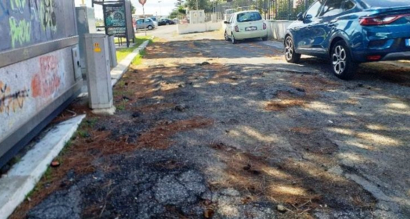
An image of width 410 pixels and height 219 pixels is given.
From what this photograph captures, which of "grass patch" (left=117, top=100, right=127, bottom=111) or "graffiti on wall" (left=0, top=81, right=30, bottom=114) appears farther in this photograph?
"grass patch" (left=117, top=100, right=127, bottom=111)

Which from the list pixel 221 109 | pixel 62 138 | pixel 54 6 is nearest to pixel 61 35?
pixel 54 6

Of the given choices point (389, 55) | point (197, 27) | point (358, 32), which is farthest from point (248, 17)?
point (197, 27)

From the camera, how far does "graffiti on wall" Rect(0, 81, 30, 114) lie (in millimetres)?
3615

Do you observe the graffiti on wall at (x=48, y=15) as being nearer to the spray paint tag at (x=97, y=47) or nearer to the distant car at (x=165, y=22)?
the spray paint tag at (x=97, y=47)

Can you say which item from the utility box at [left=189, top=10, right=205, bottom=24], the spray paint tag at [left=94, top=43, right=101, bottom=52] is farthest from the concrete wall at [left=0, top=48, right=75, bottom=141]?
the utility box at [left=189, top=10, right=205, bottom=24]

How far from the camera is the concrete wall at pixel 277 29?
18.2m

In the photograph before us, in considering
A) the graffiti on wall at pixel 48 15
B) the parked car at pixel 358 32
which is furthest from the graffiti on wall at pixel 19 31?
the parked car at pixel 358 32

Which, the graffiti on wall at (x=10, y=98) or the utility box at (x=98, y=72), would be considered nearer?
the graffiti on wall at (x=10, y=98)

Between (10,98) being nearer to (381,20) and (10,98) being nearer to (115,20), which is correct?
(381,20)

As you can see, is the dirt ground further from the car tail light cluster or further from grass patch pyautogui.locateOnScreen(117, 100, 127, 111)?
the car tail light cluster

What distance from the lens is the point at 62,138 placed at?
177 inches

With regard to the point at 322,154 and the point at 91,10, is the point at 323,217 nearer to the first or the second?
the point at 322,154

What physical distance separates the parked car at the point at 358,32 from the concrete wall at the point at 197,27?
2712cm

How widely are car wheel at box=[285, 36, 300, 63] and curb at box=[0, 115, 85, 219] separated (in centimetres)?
683
